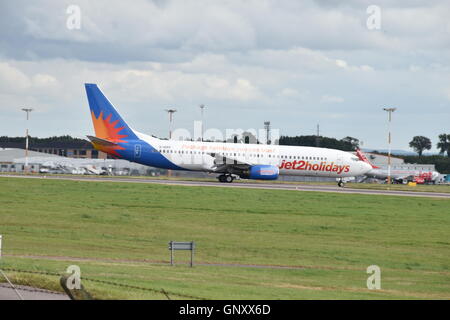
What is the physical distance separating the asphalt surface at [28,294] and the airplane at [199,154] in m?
53.7

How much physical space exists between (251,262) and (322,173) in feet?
151

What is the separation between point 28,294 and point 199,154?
5824cm

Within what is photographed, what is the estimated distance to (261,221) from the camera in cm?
5203

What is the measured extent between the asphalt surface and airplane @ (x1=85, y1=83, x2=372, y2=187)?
53.7 meters

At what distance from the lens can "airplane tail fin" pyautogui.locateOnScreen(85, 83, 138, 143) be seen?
255 ft

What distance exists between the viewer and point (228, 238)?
1786 inches

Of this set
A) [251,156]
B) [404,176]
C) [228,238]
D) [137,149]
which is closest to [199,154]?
[251,156]

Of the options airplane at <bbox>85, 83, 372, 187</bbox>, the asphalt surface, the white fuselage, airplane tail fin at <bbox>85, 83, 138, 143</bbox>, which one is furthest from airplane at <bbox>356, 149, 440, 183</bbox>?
the asphalt surface

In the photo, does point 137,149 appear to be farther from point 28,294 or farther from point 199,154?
point 28,294

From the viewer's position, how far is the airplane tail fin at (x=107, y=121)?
3056 inches

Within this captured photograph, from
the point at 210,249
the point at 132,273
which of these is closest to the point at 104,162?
the point at 210,249

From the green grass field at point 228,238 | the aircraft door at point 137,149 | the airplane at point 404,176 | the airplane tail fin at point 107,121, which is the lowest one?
the green grass field at point 228,238

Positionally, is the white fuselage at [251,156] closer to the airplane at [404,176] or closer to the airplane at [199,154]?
the airplane at [199,154]

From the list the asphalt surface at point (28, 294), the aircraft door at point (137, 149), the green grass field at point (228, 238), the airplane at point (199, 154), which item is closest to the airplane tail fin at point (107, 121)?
the airplane at point (199, 154)
